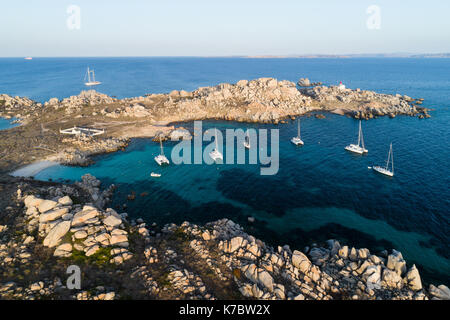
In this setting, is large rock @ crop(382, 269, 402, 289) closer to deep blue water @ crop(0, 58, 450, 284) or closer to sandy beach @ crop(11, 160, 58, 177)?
deep blue water @ crop(0, 58, 450, 284)

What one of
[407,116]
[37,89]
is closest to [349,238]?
[407,116]

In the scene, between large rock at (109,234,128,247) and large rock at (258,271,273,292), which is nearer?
large rock at (258,271,273,292)

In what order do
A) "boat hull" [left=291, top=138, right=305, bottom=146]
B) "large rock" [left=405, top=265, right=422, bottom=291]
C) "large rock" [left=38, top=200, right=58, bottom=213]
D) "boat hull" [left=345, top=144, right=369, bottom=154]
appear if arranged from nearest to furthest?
"large rock" [left=405, top=265, right=422, bottom=291] < "large rock" [left=38, top=200, right=58, bottom=213] < "boat hull" [left=345, top=144, right=369, bottom=154] < "boat hull" [left=291, top=138, right=305, bottom=146]

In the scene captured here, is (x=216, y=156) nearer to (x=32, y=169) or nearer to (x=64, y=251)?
(x=64, y=251)

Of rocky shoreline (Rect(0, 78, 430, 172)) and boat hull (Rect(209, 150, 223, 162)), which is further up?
rocky shoreline (Rect(0, 78, 430, 172))

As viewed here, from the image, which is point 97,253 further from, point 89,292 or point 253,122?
point 253,122

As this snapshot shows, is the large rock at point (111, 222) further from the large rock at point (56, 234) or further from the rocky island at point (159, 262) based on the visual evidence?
the large rock at point (56, 234)

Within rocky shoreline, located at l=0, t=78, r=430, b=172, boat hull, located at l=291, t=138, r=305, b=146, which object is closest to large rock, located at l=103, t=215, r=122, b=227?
rocky shoreline, located at l=0, t=78, r=430, b=172
